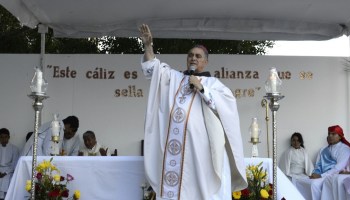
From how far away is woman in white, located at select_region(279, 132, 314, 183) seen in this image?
30.0 feet

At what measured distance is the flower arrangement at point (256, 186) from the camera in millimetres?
5133

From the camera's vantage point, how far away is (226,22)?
859 centimetres

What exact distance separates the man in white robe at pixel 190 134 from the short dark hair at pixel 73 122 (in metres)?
4.23

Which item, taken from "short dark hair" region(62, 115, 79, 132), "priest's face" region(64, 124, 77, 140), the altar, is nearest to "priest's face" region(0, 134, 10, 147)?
"priest's face" region(64, 124, 77, 140)

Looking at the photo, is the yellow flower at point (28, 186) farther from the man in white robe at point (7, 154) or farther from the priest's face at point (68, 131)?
the man in white robe at point (7, 154)

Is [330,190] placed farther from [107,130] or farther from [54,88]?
[54,88]

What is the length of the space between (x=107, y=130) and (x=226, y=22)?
2616mm

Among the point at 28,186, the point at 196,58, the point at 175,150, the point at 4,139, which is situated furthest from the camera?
the point at 4,139

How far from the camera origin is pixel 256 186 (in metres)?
5.21

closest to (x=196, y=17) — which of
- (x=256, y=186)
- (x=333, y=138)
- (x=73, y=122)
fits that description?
(x=73, y=122)

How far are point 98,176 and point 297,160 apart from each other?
487cm

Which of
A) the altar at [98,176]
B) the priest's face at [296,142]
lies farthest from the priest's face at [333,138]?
the altar at [98,176]

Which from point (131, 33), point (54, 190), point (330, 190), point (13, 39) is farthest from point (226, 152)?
point (13, 39)

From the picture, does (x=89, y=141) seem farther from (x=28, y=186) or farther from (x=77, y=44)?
(x=77, y=44)
